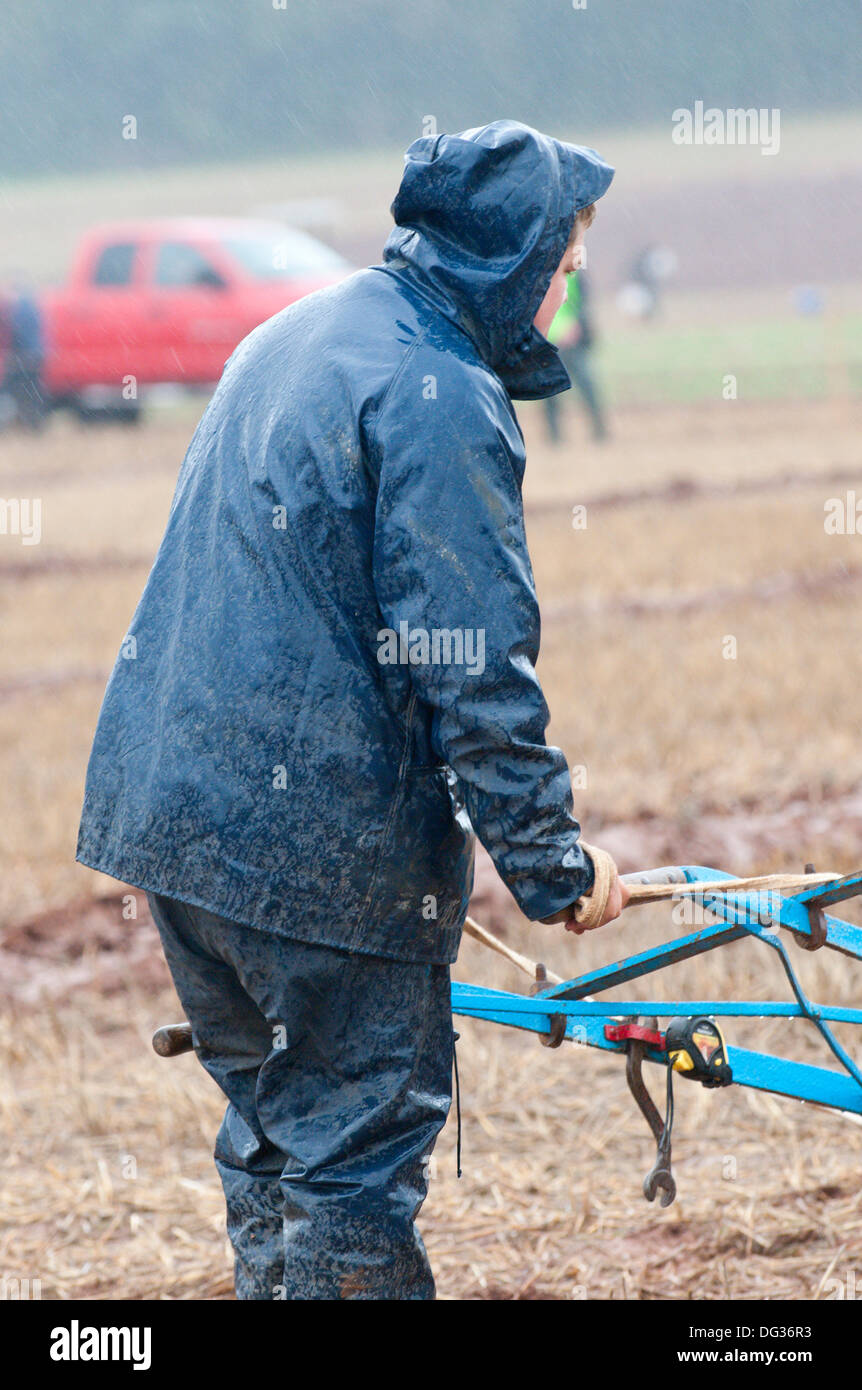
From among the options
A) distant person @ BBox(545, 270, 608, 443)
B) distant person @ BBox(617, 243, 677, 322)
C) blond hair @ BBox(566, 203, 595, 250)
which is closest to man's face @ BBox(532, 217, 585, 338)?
blond hair @ BBox(566, 203, 595, 250)

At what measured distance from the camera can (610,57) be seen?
59.7 m

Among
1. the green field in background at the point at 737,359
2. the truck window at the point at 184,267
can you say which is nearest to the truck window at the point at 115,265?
the truck window at the point at 184,267

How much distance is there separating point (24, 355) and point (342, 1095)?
17.0 metres

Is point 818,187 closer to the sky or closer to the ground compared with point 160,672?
closer to the sky

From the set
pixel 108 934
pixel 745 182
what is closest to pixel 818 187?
pixel 745 182

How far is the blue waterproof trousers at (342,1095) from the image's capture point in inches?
98.1

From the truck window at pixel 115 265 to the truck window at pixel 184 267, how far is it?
1.46 feet

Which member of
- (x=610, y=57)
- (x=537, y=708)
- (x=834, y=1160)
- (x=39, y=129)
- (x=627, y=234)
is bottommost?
(x=834, y=1160)

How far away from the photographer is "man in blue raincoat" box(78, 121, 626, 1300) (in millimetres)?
2367

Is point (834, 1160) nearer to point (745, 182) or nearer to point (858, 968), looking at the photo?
point (858, 968)

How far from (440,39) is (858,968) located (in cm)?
6030

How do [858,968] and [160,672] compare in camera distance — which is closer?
[160,672]

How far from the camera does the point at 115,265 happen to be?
59.4ft

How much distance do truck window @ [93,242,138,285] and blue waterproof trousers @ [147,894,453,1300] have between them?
53.6 feet
